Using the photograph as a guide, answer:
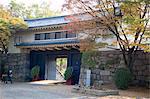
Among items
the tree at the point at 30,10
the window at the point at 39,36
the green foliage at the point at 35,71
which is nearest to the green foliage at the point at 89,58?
the window at the point at 39,36

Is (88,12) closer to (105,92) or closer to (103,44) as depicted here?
(103,44)

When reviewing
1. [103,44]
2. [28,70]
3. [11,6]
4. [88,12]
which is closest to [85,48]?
[103,44]

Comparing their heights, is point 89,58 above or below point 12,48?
below

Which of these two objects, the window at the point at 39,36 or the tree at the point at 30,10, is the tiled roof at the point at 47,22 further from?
the tree at the point at 30,10

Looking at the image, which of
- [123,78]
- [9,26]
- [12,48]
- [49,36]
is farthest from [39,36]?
[123,78]

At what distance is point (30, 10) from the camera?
41156 mm

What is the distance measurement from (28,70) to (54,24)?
5425 mm

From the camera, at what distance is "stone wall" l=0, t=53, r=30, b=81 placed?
24.2 metres

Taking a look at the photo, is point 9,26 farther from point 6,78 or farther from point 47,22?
point 6,78

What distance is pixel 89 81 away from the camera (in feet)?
59.5

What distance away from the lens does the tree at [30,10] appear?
1487 inches

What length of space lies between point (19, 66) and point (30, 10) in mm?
18118

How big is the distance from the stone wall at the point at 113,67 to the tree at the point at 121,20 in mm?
977

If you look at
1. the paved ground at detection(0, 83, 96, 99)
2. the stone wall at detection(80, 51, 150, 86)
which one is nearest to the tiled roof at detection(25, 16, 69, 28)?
the stone wall at detection(80, 51, 150, 86)
